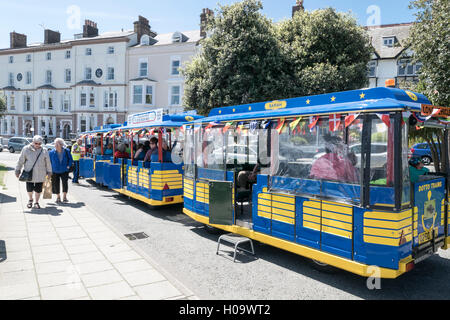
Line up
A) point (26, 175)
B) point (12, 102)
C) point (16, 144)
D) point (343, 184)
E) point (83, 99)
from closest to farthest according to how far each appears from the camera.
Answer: point (343, 184) < point (26, 175) < point (16, 144) < point (83, 99) < point (12, 102)

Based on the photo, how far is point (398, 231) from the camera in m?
3.95

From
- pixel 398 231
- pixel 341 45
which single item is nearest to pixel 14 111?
pixel 341 45

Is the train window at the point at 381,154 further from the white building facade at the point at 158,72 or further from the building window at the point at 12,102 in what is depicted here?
the building window at the point at 12,102

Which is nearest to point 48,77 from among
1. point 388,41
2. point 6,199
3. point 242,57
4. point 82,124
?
point 82,124

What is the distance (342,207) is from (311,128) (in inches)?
47.8

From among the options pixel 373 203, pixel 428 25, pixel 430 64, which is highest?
pixel 428 25

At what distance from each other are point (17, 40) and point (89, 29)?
11.8 metres

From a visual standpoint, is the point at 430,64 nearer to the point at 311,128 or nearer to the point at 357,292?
the point at 311,128

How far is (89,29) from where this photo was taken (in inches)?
1467

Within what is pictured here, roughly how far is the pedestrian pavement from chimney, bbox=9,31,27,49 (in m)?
42.7

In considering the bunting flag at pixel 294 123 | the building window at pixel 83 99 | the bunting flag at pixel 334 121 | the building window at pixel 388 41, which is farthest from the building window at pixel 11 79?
the bunting flag at pixel 334 121

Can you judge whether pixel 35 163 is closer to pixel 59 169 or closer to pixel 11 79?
pixel 59 169

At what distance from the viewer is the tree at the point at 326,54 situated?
46.4ft

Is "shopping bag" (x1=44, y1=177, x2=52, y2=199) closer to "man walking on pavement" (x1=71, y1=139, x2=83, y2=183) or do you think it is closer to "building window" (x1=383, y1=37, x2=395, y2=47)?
"man walking on pavement" (x1=71, y1=139, x2=83, y2=183)
